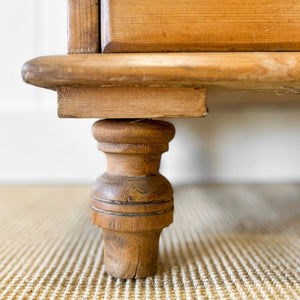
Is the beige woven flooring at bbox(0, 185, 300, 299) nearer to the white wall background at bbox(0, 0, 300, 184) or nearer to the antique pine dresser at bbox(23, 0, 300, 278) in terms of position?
the antique pine dresser at bbox(23, 0, 300, 278)

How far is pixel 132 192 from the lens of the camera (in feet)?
1.25

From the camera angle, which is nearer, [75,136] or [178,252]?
[178,252]

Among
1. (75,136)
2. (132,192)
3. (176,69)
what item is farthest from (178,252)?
(75,136)

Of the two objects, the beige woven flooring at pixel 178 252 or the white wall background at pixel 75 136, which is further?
the white wall background at pixel 75 136

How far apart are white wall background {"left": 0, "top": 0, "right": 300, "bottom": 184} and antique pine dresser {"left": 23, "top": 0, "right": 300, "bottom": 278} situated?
739 mm

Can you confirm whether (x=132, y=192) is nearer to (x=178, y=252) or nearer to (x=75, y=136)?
(x=178, y=252)

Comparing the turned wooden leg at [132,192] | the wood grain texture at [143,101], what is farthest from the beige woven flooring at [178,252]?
the wood grain texture at [143,101]

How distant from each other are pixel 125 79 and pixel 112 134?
66mm

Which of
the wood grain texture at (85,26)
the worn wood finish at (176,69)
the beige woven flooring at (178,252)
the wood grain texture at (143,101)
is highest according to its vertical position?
the wood grain texture at (85,26)

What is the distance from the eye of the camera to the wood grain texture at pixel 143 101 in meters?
0.36

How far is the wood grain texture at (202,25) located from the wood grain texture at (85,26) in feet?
0.05

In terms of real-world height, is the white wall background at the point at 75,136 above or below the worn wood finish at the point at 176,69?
below

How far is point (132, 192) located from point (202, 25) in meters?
0.18

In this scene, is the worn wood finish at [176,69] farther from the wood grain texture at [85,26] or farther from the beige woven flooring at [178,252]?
the beige woven flooring at [178,252]
